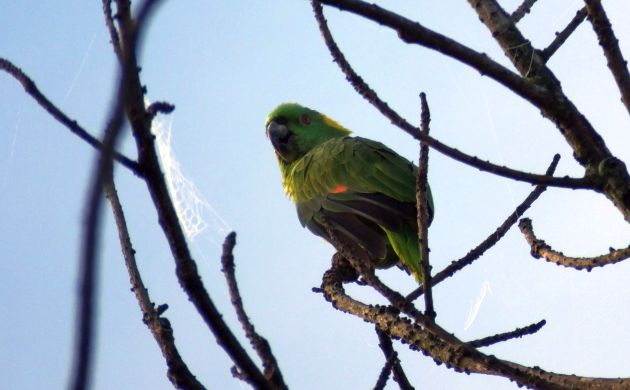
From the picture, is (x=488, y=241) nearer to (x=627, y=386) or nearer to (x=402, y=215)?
(x=627, y=386)

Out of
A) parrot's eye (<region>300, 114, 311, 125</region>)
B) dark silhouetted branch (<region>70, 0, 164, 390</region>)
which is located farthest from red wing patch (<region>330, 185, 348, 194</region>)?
dark silhouetted branch (<region>70, 0, 164, 390</region>)

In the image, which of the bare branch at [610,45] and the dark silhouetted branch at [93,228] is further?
the bare branch at [610,45]

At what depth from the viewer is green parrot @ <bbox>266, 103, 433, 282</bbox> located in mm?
4691

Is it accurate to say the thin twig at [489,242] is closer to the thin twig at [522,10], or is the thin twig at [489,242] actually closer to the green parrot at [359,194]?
the thin twig at [522,10]

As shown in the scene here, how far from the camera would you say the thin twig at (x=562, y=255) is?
2344 millimetres

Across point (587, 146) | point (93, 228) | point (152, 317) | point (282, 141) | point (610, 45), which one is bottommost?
point (93, 228)

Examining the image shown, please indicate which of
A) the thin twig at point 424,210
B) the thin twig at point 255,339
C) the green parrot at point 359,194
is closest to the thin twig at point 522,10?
the thin twig at point 424,210

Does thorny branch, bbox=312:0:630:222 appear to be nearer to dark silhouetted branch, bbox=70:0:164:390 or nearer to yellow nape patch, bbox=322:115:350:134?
dark silhouetted branch, bbox=70:0:164:390

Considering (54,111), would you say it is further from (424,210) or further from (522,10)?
(522,10)

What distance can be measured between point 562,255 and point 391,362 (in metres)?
0.82

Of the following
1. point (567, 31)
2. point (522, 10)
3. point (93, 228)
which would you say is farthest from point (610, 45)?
point (93, 228)

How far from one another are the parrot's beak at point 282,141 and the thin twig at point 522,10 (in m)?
4.28

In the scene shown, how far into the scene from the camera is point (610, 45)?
200 centimetres

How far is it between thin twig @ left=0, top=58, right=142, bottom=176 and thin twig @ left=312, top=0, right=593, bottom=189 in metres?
0.56
